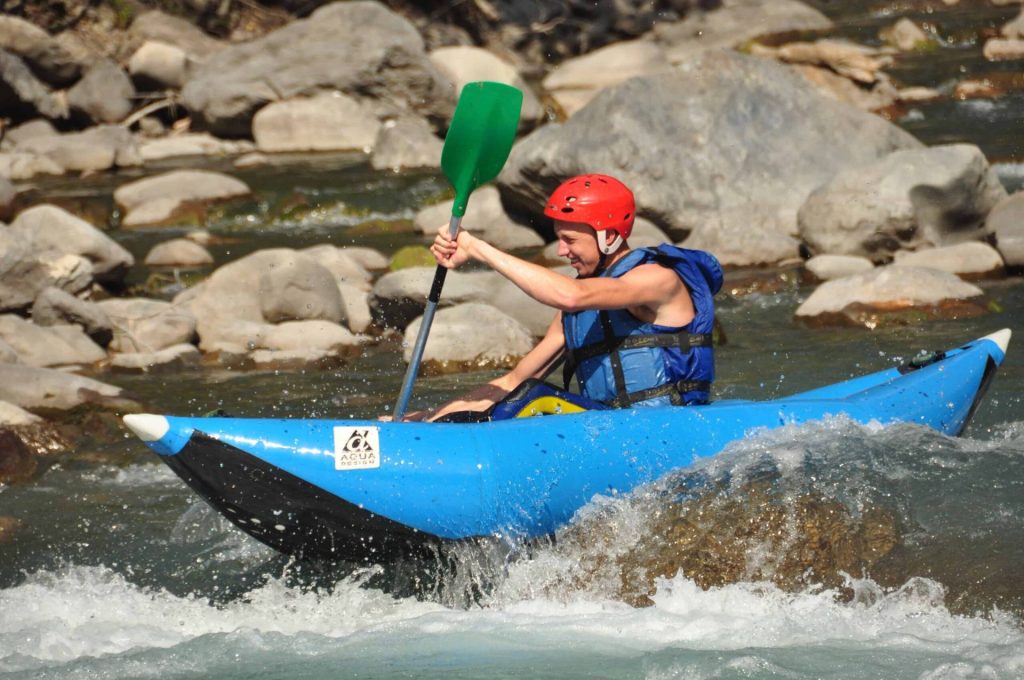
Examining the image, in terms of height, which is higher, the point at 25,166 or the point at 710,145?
the point at 710,145

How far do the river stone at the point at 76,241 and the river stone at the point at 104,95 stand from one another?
5377 mm

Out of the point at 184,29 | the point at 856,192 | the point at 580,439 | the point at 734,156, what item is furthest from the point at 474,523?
the point at 184,29

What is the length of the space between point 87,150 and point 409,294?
20.0 ft

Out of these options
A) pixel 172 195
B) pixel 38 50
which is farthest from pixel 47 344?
pixel 38 50

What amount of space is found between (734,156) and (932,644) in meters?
6.49

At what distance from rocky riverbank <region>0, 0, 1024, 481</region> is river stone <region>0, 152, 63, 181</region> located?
37mm

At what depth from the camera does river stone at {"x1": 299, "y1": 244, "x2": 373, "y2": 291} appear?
8.88m

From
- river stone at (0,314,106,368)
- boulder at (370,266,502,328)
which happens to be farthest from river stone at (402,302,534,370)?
river stone at (0,314,106,368)

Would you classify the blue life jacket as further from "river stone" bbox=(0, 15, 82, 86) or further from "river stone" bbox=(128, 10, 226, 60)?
"river stone" bbox=(128, 10, 226, 60)

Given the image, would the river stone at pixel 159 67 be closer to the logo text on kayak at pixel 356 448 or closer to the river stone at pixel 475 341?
the river stone at pixel 475 341

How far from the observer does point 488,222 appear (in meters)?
10.1

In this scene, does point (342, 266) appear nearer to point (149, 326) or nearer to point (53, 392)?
point (149, 326)

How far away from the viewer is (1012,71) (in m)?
14.1

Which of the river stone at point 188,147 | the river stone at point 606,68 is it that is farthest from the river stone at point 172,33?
the river stone at point 606,68
